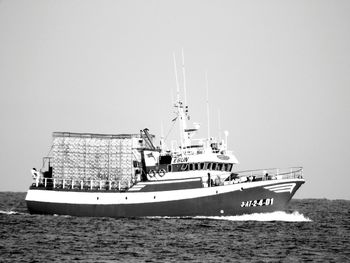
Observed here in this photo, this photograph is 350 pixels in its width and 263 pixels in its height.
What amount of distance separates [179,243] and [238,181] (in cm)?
1456

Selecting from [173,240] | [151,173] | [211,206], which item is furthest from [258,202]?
[173,240]

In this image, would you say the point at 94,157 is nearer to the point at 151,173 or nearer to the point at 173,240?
the point at 151,173

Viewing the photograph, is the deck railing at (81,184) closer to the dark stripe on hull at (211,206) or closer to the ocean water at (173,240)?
the dark stripe on hull at (211,206)

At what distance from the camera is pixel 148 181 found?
6016 centimetres

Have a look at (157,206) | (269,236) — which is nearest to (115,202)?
(157,206)

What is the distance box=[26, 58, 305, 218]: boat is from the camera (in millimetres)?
57438

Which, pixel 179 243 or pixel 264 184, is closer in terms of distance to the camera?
pixel 179 243

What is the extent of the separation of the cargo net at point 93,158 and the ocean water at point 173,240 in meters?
4.68

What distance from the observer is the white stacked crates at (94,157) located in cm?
6338

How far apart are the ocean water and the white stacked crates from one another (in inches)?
183

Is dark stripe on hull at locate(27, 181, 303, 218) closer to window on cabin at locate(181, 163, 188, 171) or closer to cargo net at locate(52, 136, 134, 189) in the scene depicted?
cargo net at locate(52, 136, 134, 189)

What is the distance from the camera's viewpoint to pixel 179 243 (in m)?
45.1

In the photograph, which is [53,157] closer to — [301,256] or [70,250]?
[70,250]

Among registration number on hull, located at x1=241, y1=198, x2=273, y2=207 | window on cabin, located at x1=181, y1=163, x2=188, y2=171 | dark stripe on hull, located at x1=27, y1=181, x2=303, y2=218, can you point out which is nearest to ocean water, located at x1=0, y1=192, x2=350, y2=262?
dark stripe on hull, located at x1=27, y1=181, x2=303, y2=218
